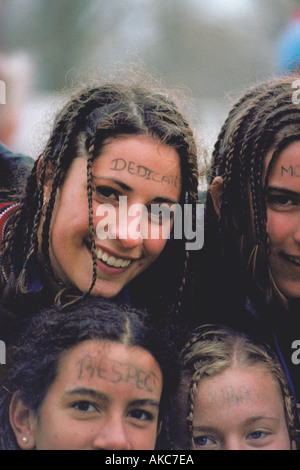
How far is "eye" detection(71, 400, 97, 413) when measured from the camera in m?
1.64

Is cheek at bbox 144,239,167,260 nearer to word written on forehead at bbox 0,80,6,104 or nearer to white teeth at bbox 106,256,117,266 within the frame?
white teeth at bbox 106,256,117,266

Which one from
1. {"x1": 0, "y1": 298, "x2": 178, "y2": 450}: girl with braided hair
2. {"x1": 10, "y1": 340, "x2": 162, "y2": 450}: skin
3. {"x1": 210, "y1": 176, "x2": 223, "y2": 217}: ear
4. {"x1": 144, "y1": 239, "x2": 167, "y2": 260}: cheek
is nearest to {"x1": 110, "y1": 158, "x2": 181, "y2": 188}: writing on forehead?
{"x1": 144, "y1": 239, "x2": 167, "y2": 260}: cheek

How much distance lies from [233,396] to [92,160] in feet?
2.72

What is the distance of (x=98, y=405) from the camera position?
1.65 m

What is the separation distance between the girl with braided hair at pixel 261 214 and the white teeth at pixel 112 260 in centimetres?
34

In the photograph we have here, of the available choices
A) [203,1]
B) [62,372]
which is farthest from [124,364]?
[203,1]

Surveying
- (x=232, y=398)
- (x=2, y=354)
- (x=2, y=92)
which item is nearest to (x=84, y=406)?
(x=2, y=354)

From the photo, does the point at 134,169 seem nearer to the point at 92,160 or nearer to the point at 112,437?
the point at 92,160

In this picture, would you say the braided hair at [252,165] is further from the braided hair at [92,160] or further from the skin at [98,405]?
the skin at [98,405]

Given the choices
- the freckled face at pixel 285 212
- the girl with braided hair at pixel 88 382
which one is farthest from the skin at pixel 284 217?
the girl with braided hair at pixel 88 382

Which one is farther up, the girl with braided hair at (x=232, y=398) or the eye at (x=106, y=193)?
the eye at (x=106, y=193)

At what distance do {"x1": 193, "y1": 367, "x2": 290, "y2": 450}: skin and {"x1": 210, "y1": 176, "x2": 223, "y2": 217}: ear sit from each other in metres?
0.54

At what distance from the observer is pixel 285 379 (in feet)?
6.26

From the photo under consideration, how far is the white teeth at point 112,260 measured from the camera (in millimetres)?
1797
